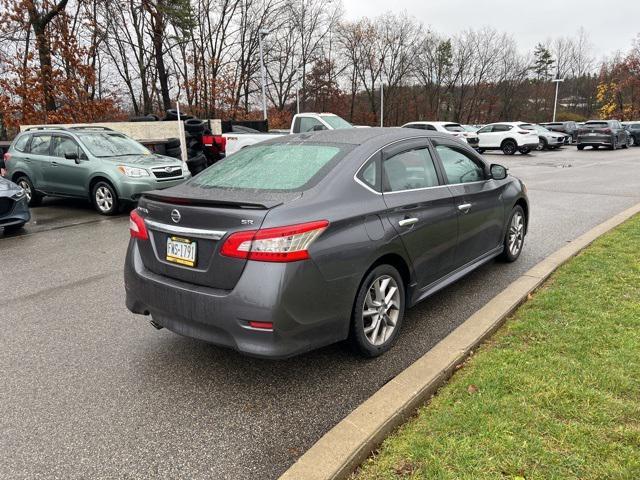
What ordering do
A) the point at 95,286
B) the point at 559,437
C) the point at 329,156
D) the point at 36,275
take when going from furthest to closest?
the point at 36,275
the point at 95,286
the point at 329,156
the point at 559,437

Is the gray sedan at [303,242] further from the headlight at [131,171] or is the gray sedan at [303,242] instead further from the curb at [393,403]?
the headlight at [131,171]

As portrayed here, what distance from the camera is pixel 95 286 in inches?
204

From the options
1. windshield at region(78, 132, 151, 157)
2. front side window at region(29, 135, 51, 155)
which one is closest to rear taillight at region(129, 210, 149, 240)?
windshield at region(78, 132, 151, 157)

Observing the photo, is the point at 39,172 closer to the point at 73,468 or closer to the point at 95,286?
the point at 95,286

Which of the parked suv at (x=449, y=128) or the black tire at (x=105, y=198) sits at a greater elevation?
the parked suv at (x=449, y=128)

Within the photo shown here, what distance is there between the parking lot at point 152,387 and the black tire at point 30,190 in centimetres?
614

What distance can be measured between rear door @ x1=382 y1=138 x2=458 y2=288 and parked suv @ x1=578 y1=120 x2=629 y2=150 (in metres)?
27.2

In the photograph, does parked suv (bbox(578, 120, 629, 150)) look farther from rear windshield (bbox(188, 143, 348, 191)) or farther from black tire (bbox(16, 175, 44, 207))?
rear windshield (bbox(188, 143, 348, 191))

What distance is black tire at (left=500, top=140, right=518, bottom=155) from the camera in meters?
25.1

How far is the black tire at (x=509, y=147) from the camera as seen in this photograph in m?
25.1

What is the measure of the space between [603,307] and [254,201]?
3029mm

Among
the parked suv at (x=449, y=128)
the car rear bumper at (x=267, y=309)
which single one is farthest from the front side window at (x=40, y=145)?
the parked suv at (x=449, y=128)

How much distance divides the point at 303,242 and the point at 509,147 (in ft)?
82.9

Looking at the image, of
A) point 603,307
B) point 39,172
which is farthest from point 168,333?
point 39,172
